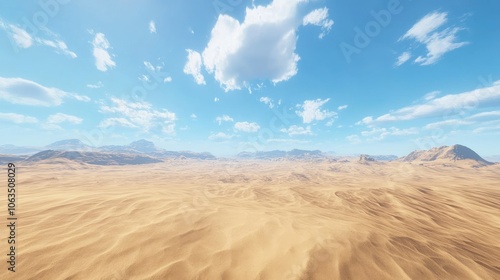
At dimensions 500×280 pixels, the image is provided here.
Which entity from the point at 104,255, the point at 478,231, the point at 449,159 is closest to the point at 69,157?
the point at 104,255

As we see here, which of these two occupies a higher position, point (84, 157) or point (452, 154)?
point (84, 157)

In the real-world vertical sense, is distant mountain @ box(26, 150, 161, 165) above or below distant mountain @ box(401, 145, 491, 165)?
above

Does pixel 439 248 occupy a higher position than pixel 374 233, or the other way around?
pixel 374 233

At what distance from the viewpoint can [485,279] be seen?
11.4 feet

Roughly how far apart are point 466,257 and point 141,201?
28.8ft

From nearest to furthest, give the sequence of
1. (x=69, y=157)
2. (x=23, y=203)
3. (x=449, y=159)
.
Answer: (x=23, y=203), (x=69, y=157), (x=449, y=159)

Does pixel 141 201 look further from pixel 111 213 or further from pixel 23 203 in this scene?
pixel 23 203

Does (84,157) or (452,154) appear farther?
(452,154)

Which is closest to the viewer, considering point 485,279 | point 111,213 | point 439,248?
point 485,279

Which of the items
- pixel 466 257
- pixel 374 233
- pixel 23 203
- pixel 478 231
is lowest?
pixel 478 231

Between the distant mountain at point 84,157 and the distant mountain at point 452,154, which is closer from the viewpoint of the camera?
the distant mountain at point 84,157

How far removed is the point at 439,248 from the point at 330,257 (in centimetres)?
318

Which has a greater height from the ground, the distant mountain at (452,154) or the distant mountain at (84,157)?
the distant mountain at (84,157)

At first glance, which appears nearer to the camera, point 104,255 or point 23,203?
point 104,255
